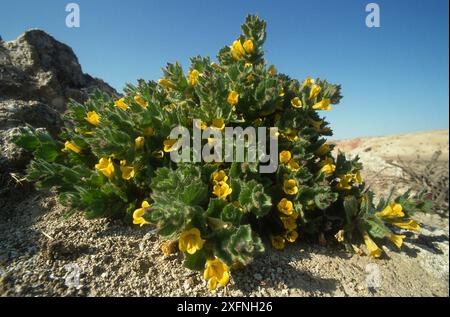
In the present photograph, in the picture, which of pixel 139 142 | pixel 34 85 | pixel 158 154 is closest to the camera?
pixel 139 142

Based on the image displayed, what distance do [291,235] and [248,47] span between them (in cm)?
201

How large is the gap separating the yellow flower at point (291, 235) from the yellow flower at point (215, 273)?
809 mm

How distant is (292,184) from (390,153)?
909cm

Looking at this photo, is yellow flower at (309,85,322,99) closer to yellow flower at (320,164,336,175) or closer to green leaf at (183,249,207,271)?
yellow flower at (320,164,336,175)

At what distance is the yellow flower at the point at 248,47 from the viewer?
3102 mm

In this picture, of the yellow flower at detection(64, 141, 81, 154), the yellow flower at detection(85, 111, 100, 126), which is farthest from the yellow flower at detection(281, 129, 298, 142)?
the yellow flower at detection(64, 141, 81, 154)

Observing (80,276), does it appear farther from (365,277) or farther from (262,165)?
(365,277)

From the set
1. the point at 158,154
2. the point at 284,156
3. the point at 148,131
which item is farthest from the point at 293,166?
the point at 148,131

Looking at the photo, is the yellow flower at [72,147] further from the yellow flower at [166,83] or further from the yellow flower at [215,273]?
the yellow flower at [215,273]

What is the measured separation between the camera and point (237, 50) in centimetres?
320

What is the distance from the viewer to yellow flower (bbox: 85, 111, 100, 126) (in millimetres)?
2750

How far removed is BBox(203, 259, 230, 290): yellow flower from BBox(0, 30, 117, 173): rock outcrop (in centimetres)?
234

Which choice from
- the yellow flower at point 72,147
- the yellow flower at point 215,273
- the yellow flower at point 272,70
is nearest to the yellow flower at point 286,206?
the yellow flower at point 215,273

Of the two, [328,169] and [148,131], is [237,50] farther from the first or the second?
[328,169]
